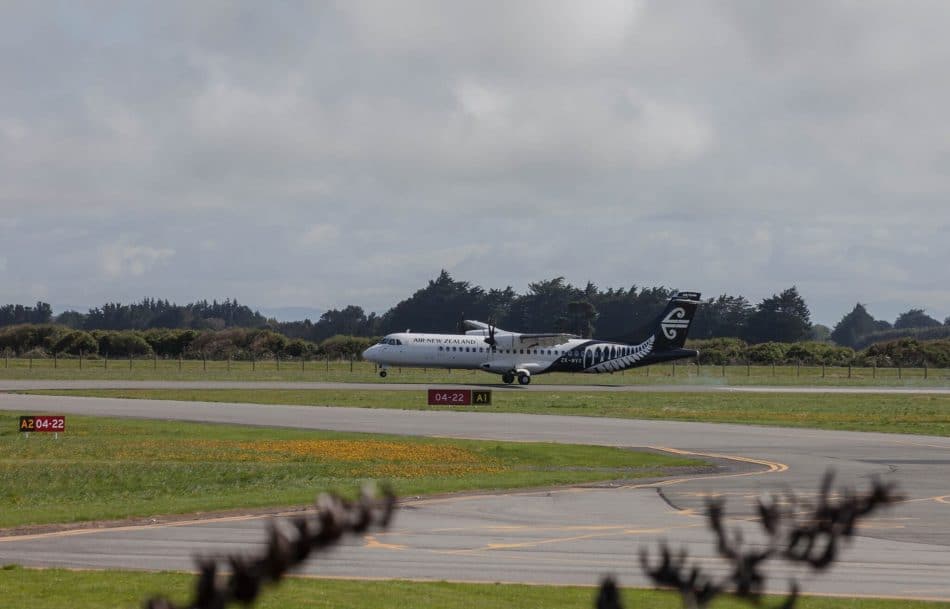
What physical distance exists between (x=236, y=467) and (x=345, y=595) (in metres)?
17.7

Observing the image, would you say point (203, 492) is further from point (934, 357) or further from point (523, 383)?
point (934, 357)

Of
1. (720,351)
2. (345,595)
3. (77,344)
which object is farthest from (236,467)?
(720,351)

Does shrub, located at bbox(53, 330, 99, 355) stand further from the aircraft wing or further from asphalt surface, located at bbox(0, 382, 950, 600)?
asphalt surface, located at bbox(0, 382, 950, 600)

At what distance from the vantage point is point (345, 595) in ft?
47.8

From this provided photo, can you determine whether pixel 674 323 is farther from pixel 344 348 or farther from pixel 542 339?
pixel 344 348

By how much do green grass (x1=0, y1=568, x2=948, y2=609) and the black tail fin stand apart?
67474mm

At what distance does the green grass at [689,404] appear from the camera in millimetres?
52594

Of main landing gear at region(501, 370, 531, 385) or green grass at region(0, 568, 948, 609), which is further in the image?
main landing gear at region(501, 370, 531, 385)

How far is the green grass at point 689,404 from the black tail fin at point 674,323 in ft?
24.4

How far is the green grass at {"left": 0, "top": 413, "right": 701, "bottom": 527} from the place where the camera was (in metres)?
24.8

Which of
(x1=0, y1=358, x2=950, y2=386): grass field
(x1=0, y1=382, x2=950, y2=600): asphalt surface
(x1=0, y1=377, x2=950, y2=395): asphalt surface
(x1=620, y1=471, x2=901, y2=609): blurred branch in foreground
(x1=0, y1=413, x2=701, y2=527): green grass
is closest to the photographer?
(x1=620, y1=471, x2=901, y2=609): blurred branch in foreground

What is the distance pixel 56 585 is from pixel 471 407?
1755 inches

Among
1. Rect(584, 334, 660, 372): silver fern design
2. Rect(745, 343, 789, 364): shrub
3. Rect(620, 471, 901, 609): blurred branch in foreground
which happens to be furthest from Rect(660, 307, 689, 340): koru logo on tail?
Rect(620, 471, 901, 609): blurred branch in foreground

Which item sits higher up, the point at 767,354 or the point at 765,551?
the point at 767,354
